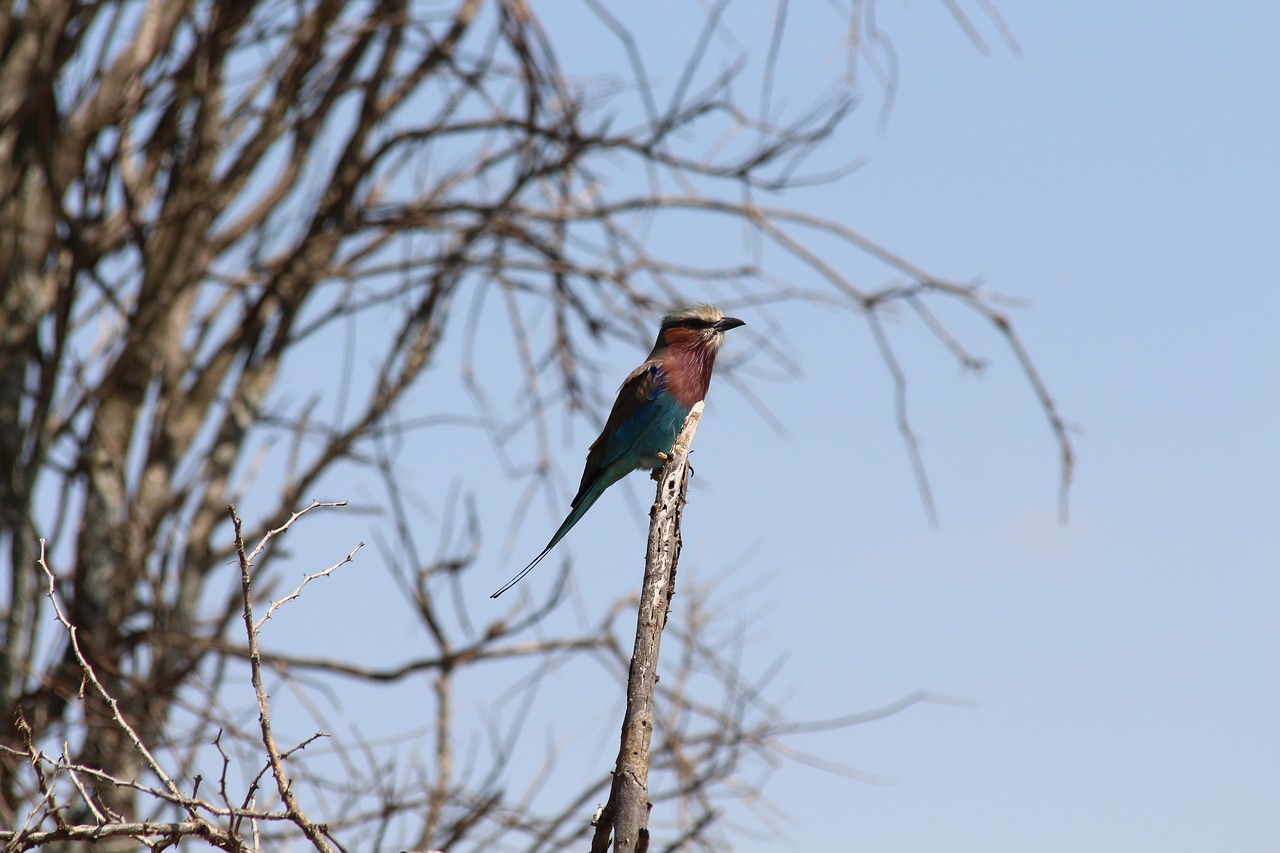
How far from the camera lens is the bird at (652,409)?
5.77 m

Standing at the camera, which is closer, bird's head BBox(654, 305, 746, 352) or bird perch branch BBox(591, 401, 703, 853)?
bird perch branch BBox(591, 401, 703, 853)

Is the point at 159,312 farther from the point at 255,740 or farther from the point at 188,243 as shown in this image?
the point at 255,740

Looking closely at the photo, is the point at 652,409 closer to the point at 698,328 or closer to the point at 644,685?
the point at 698,328

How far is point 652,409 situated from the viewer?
5836 millimetres

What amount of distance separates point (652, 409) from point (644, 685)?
279cm

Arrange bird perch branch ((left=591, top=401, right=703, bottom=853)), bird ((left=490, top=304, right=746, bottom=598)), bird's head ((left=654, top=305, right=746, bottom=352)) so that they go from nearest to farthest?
1. bird perch branch ((left=591, top=401, right=703, bottom=853))
2. bird ((left=490, top=304, right=746, bottom=598))
3. bird's head ((left=654, top=305, right=746, bottom=352))

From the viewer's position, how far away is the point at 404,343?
7.81m

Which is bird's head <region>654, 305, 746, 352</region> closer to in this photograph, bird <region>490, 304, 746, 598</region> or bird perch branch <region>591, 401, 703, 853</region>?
bird <region>490, 304, 746, 598</region>

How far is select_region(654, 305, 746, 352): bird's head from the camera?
6270 mm

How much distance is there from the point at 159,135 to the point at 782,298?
11.5 ft

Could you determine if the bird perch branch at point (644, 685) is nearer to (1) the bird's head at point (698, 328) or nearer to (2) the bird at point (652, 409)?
(2) the bird at point (652, 409)

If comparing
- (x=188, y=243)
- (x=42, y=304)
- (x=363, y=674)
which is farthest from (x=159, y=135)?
(x=363, y=674)

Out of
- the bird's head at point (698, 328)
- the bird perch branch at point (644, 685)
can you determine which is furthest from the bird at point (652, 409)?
the bird perch branch at point (644, 685)

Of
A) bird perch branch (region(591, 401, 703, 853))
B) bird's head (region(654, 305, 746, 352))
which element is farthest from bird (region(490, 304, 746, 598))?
bird perch branch (region(591, 401, 703, 853))
